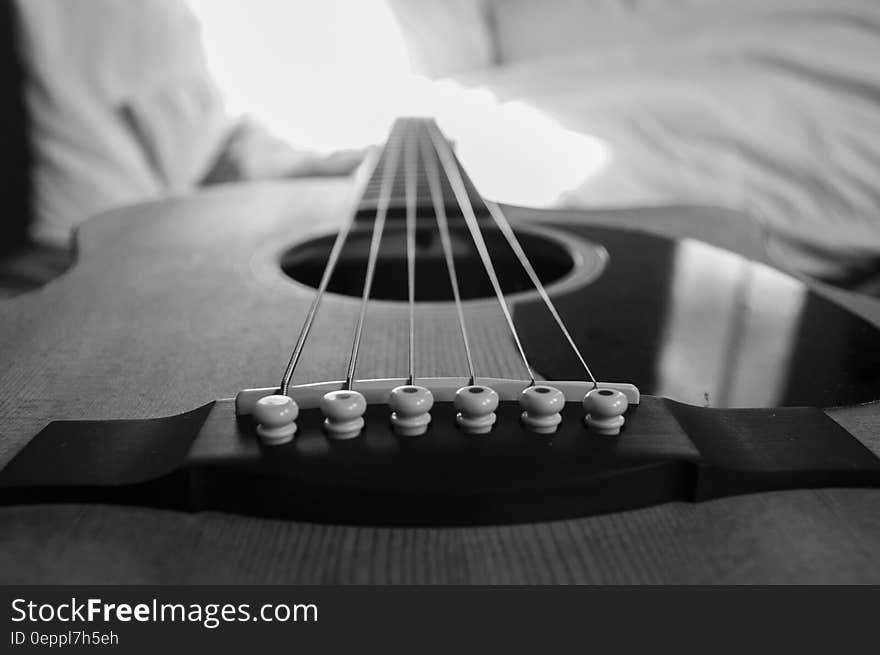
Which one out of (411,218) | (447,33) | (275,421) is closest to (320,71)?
(447,33)

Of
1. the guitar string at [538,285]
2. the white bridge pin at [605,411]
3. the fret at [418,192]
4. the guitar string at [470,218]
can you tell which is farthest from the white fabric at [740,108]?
the white bridge pin at [605,411]

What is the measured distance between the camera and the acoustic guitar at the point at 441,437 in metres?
0.27

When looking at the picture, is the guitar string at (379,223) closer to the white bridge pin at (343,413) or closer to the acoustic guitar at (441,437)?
the acoustic guitar at (441,437)

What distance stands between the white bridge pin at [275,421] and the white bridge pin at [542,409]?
10 cm

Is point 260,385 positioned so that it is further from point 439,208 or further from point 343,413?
point 439,208

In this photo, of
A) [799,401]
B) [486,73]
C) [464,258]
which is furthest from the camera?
[486,73]

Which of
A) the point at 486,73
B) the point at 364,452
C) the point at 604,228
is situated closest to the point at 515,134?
the point at 486,73

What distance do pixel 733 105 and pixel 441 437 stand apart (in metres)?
1.10

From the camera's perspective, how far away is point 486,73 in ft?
5.16

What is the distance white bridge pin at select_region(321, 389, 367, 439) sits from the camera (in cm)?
31

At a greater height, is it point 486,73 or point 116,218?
point 486,73

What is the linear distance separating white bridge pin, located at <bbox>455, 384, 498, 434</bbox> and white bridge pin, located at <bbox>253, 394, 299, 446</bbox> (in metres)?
0.07
